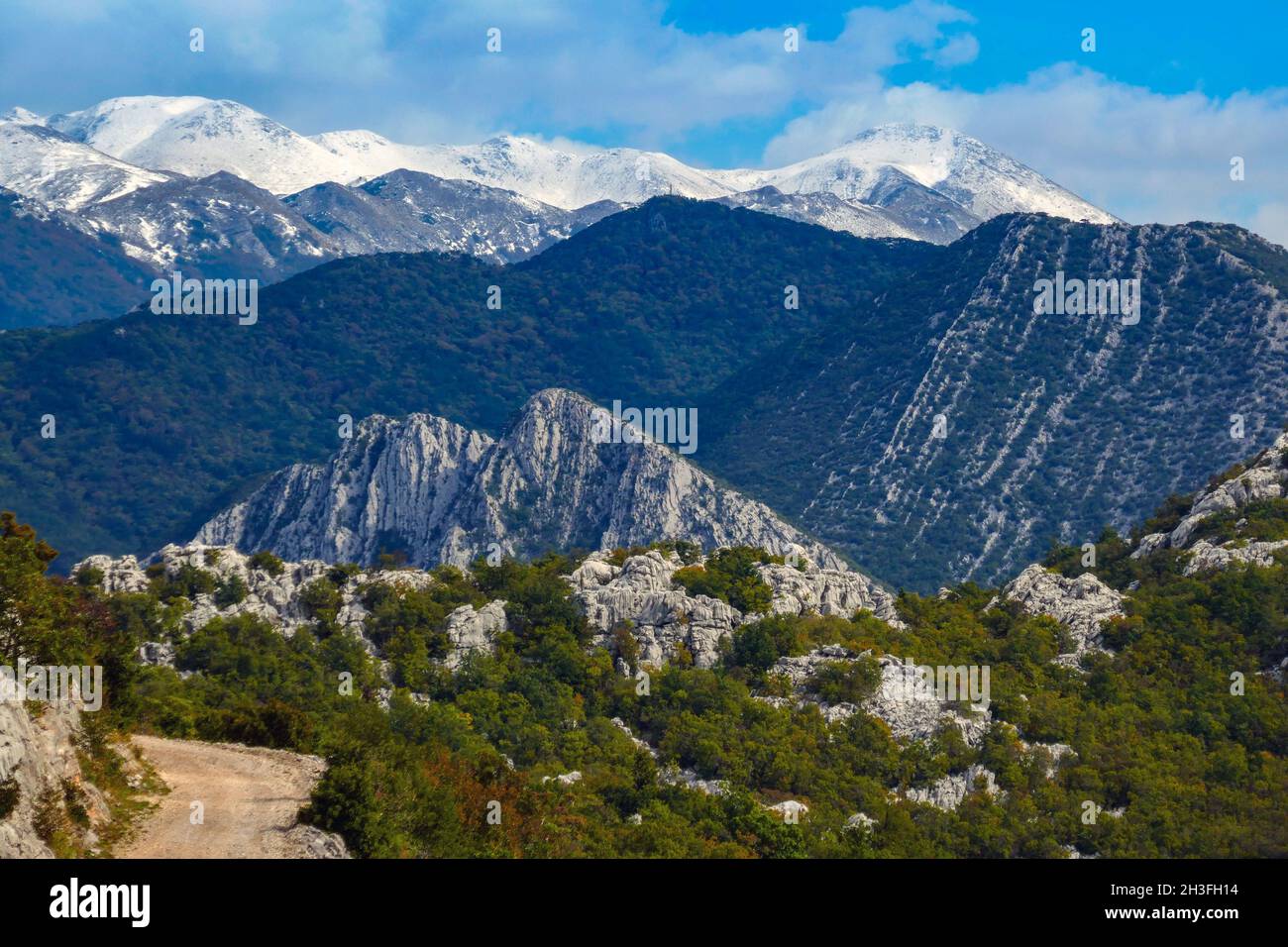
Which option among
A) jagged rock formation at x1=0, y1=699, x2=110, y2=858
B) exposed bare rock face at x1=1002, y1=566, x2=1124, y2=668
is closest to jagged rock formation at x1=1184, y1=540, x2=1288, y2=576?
exposed bare rock face at x1=1002, y1=566, x2=1124, y2=668

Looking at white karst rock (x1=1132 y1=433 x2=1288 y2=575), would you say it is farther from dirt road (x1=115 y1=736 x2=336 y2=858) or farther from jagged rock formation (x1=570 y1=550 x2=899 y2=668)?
dirt road (x1=115 y1=736 x2=336 y2=858)

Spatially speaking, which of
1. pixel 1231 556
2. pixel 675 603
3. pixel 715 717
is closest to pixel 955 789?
pixel 715 717

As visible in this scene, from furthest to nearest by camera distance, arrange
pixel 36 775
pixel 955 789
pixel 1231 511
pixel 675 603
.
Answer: pixel 1231 511 < pixel 675 603 < pixel 955 789 < pixel 36 775

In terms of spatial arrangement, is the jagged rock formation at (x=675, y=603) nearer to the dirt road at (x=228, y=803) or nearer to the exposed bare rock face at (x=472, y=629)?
the exposed bare rock face at (x=472, y=629)

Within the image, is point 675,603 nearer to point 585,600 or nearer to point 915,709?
point 585,600

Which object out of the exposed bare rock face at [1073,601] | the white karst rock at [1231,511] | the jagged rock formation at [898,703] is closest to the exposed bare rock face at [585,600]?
the jagged rock formation at [898,703]
